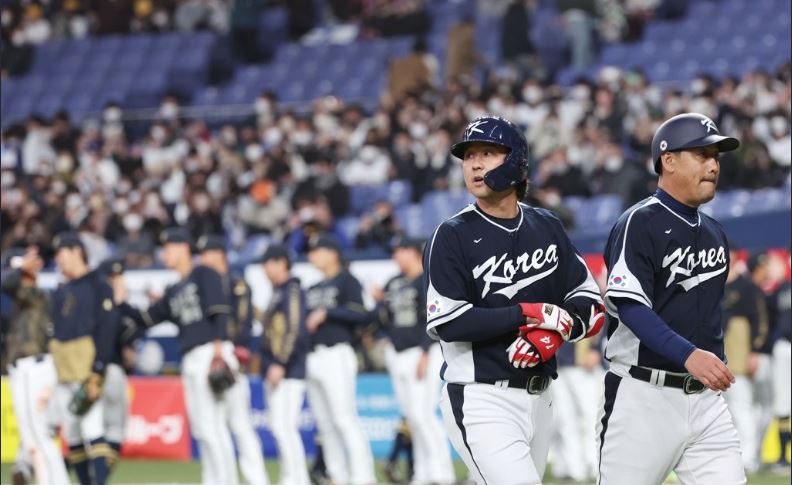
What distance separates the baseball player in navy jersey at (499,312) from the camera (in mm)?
6043

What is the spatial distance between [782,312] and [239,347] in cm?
475

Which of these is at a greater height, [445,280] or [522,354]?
[445,280]

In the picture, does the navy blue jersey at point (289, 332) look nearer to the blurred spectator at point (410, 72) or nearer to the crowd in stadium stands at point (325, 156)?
the crowd in stadium stands at point (325, 156)

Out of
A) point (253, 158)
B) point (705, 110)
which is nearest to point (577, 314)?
point (705, 110)

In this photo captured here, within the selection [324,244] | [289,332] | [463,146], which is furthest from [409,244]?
[463,146]

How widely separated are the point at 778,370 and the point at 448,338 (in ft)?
25.8

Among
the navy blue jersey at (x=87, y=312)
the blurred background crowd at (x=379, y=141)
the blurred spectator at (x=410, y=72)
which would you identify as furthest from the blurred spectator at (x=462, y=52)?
the navy blue jersey at (x=87, y=312)

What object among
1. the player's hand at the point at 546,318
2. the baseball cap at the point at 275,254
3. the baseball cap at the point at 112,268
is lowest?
the player's hand at the point at 546,318

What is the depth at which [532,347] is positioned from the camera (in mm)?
6078

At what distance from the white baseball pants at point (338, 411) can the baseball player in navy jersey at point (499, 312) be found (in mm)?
6006

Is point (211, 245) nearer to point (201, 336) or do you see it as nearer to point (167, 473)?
point (201, 336)

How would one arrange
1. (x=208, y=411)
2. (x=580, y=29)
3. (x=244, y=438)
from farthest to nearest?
1. (x=580, y=29)
2. (x=244, y=438)
3. (x=208, y=411)

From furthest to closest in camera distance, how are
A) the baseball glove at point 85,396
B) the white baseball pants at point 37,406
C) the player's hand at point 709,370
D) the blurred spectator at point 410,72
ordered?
the blurred spectator at point 410,72, the baseball glove at point 85,396, the white baseball pants at point 37,406, the player's hand at point 709,370

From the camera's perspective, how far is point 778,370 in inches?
523
